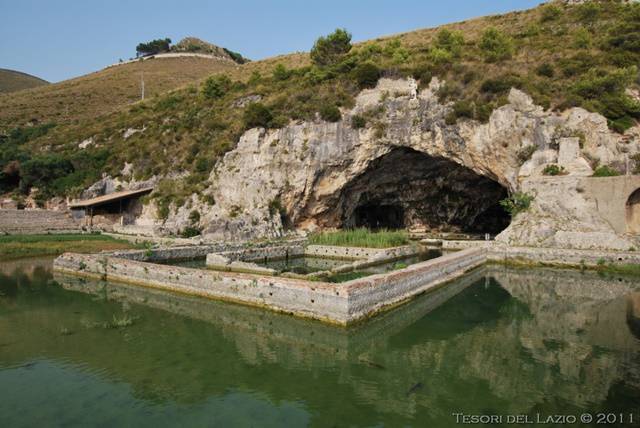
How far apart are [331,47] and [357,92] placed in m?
15.5

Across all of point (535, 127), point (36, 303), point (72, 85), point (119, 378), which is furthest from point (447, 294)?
point (72, 85)

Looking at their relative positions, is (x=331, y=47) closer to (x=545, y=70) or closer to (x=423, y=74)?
(x=423, y=74)

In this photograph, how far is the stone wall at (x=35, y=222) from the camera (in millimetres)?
30844

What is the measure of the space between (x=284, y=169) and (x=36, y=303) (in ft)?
74.7

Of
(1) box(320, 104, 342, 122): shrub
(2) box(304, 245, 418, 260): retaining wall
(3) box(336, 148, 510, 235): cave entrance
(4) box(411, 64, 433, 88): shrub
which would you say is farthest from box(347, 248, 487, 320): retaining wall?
(4) box(411, 64, 433, 88): shrub

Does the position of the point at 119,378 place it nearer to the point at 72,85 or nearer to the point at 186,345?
the point at 186,345

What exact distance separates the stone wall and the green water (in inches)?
761

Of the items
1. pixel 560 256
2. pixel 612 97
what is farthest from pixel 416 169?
pixel 560 256

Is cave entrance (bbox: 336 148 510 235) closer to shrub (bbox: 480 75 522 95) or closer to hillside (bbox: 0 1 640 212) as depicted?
hillside (bbox: 0 1 640 212)

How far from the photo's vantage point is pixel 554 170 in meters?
25.8

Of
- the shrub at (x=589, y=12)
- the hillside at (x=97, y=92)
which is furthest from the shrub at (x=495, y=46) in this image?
the hillside at (x=97, y=92)

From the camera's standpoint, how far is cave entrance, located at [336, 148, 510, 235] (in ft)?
121

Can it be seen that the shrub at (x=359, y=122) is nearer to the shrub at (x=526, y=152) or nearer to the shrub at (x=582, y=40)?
the shrub at (x=526, y=152)

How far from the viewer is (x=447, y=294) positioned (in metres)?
16.0
